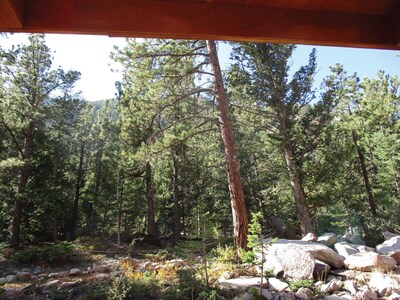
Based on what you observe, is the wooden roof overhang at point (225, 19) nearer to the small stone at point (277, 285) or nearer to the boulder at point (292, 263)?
the small stone at point (277, 285)

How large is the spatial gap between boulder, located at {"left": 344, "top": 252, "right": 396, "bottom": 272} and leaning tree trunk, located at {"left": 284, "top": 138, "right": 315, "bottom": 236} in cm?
442

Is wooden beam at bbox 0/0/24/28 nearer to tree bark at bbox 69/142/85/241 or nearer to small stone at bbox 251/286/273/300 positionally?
small stone at bbox 251/286/273/300

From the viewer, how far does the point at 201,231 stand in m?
5.52

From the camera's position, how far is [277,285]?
5.13 m

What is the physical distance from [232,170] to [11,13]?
6.90m

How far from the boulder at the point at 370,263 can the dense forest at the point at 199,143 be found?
2543mm

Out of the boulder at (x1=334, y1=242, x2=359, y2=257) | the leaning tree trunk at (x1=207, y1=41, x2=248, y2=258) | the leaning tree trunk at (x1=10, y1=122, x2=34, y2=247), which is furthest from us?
the leaning tree trunk at (x1=10, y1=122, x2=34, y2=247)

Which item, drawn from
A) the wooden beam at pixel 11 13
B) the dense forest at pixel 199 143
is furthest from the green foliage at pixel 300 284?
the wooden beam at pixel 11 13

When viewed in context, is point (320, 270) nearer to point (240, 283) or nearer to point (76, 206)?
point (240, 283)

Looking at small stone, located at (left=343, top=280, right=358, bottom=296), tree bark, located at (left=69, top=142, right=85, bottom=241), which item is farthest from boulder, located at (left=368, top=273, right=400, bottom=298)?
tree bark, located at (left=69, top=142, right=85, bottom=241)

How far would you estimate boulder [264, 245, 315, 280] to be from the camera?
564 centimetres

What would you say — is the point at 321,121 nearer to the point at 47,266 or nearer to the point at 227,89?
the point at 227,89

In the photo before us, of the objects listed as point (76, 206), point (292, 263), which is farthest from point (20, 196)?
point (292, 263)

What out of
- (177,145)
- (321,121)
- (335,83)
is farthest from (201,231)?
(335,83)
